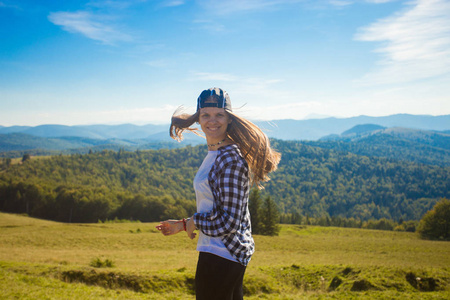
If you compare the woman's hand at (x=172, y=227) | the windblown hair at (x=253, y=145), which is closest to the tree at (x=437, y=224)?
the windblown hair at (x=253, y=145)

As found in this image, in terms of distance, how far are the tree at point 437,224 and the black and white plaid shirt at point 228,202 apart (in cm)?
6389

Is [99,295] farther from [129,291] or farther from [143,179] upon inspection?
[143,179]

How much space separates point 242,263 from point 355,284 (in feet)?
29.7

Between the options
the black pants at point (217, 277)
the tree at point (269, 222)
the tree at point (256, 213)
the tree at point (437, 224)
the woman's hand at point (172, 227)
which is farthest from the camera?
the tree at point (269, 222)

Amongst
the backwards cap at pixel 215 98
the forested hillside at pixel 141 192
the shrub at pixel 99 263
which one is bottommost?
the forested hillside at pixel 141 192

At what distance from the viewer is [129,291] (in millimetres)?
8758

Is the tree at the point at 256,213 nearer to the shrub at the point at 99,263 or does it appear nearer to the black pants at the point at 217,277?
the shrub at the point at 99,263

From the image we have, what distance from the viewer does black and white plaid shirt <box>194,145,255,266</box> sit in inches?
87.8

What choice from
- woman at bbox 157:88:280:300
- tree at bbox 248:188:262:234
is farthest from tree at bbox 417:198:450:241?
woman at bbox 157:88:280:300

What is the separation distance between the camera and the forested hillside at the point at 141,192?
75812mm

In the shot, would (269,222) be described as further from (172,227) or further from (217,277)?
(217,277)

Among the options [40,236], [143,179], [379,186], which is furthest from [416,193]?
[40,236]

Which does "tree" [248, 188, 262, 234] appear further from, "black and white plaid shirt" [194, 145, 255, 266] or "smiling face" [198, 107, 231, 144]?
"black and white plaid shirt" [194, 145, 255, 266]

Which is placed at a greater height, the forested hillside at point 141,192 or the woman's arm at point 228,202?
the woman's arm at point 228,202
